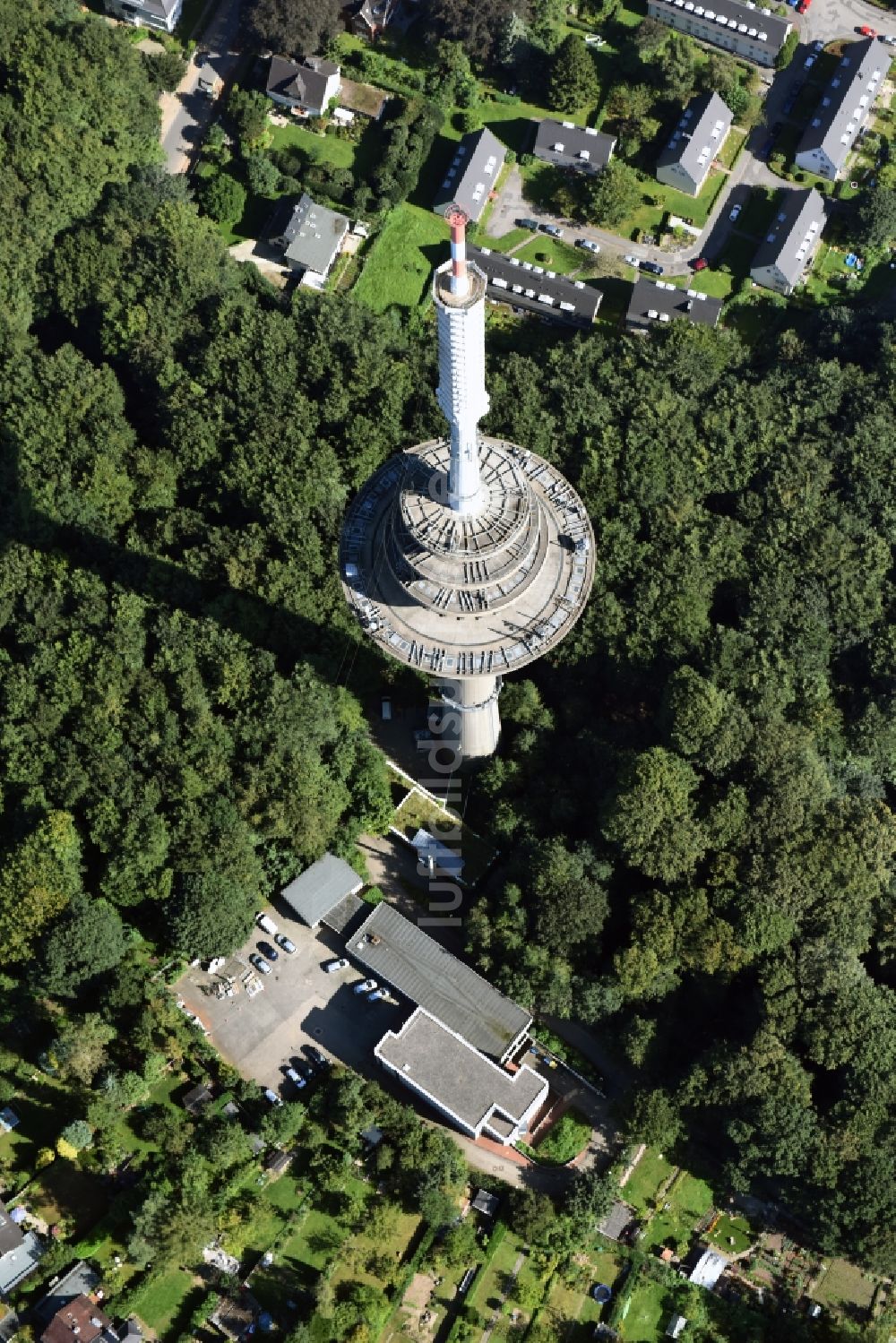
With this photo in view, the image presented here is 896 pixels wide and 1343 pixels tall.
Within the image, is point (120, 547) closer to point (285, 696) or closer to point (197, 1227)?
point (285, 696)

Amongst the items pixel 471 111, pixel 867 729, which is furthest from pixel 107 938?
pixel 471 111

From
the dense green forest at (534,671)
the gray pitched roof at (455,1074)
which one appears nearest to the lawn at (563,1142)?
the gray pitched roof at (455,1074)

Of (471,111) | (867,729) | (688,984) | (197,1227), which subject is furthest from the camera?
(471,111)

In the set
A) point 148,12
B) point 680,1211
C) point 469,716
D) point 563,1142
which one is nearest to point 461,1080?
point 563,1142

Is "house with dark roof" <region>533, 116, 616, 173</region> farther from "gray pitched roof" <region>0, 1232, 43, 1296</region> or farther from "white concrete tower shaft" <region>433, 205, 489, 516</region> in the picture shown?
"gray pitched roof" <region>0, 1232, 43, 1296</region>

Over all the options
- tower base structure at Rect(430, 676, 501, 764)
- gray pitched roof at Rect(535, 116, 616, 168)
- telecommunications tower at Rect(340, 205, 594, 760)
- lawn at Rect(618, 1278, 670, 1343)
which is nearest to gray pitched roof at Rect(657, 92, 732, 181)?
gray pitched roof at Rect(535, 116, 616, 168)

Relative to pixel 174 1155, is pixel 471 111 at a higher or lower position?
higher

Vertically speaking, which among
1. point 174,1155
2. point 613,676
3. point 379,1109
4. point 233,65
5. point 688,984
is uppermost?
point 233,65

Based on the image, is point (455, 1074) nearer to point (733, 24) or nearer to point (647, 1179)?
point (647, 1179)
